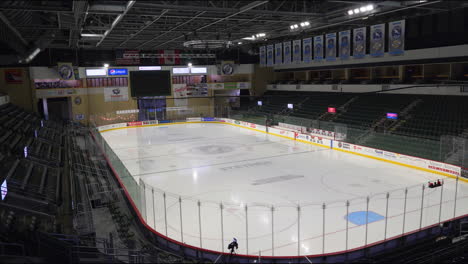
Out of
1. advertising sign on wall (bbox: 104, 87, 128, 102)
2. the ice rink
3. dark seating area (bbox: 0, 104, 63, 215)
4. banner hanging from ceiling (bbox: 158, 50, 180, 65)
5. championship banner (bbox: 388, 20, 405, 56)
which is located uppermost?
banner hanging from ceiling (bbox: 158, 50, 180, 65)

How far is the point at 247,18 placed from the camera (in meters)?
19.5

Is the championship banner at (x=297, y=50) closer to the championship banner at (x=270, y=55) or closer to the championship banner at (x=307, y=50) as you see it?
the championship banner at (x=307, y=50)

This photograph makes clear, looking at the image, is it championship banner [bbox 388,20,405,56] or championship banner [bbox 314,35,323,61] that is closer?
championship banner [bbox 388,20,405,56]

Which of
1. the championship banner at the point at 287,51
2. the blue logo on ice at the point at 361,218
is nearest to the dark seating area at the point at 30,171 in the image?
the blue logo on ice at the point at 361,218

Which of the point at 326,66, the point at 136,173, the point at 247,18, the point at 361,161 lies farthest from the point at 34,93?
the point at 361,161

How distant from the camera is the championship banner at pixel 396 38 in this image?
770 inches

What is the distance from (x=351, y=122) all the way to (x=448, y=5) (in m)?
10.6

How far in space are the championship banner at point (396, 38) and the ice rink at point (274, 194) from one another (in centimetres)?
649

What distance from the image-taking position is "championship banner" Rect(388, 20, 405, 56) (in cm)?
1955

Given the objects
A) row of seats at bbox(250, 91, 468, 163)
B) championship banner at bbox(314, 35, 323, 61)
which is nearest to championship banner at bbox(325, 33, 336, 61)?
championship banner at bbox(314, 35, 323, 61)

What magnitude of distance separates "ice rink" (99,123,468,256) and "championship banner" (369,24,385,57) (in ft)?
21.4

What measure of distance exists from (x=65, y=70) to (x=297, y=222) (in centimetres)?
2961

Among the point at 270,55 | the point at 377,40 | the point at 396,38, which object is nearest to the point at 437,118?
the point at 396,38

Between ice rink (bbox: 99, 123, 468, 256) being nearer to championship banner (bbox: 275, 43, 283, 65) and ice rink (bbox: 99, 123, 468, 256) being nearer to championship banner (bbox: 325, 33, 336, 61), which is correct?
championship banner (bbox: 325, 33, 336, 61)
